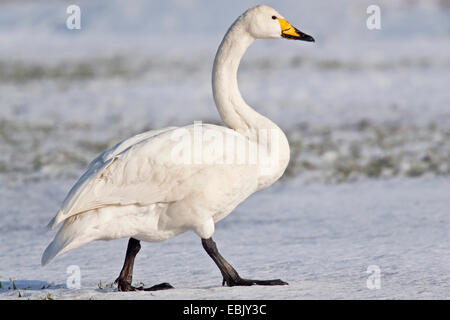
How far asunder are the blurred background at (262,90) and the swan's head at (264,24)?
14.7 feet

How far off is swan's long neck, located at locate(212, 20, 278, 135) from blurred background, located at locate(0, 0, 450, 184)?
14.9 ft

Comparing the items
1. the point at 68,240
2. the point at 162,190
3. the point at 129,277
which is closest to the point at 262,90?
the point at 129,277

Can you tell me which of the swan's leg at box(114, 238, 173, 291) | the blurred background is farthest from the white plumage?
the blurred background

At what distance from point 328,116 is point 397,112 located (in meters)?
1.33

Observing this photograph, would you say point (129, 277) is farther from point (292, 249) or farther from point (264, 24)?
point (264, 24)

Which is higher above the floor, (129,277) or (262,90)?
(262,90)

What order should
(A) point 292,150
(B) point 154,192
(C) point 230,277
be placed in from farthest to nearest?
(A) point 292,150, (C) point 230,277, (B) point 154,192

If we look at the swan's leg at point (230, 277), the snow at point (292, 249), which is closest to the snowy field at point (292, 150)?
the snow at point (292, 249)

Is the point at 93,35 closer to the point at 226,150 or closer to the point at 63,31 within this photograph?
the point at 63,31

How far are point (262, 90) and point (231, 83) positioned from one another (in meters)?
13.1

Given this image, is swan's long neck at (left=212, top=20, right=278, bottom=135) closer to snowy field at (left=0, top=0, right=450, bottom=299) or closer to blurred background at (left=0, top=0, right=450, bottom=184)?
snowy field at (left=0, top=0, right=450, bottom=299)

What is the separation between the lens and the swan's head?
5.32 m

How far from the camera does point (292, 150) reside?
458 inches

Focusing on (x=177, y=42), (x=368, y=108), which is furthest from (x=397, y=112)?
(x=177, y=42)
